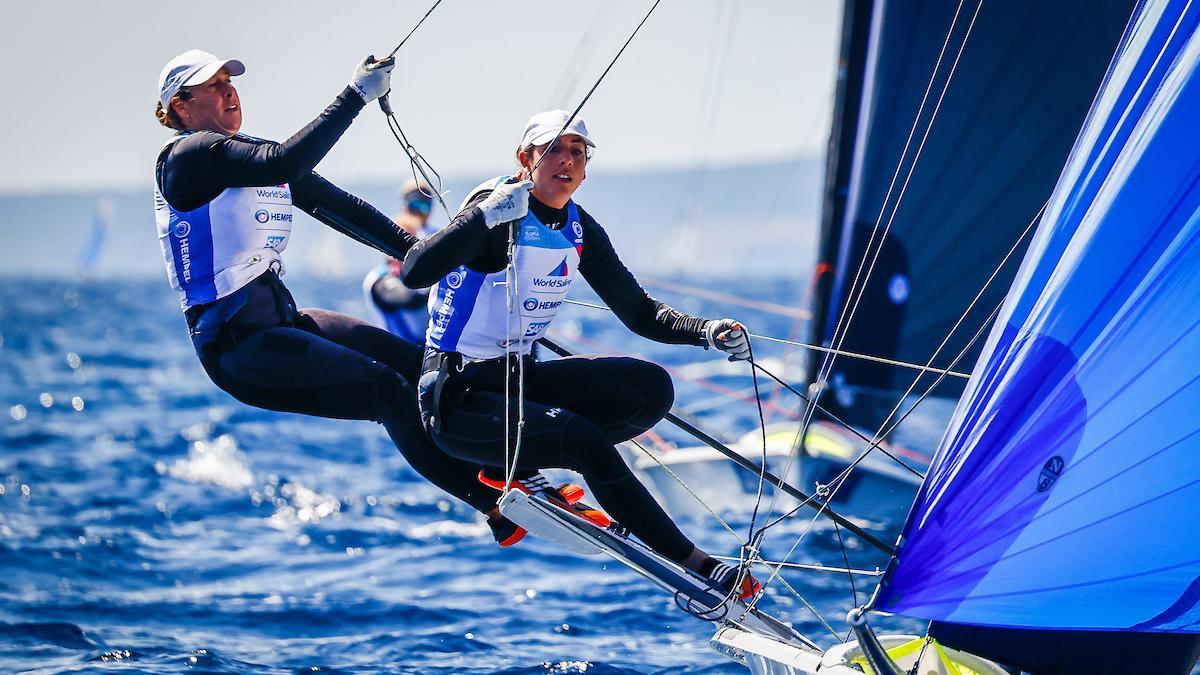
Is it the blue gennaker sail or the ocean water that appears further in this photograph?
the ocean water

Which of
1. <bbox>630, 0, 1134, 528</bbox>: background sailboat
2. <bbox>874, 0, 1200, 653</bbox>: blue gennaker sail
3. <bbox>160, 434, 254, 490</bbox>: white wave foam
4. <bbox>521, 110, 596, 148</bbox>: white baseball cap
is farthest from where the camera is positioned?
<bbox>160, 434, 254, 490</bbox>: white wave foam

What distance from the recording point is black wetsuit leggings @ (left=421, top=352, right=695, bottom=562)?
126 inches

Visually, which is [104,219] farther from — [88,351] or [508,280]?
[508,280]

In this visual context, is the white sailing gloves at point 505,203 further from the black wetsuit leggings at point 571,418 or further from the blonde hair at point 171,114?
the blonde hair at point 171,114

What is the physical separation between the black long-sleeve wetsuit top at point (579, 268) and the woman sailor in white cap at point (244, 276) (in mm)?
534

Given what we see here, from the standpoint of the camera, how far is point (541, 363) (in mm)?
3439

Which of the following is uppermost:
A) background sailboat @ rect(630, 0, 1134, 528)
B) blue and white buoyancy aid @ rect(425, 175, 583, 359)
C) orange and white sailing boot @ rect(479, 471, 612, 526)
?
background sailboat @ rect(630, 0, 1134, 528)

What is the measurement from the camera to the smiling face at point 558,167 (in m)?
3.14

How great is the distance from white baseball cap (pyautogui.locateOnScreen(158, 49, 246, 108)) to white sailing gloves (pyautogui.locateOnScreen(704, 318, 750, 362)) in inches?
58.8

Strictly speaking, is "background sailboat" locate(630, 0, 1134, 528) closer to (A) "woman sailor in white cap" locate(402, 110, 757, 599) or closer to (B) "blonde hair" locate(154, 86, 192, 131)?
(A) "woman sailor in white cap" locate(402, 110, 757, 599)

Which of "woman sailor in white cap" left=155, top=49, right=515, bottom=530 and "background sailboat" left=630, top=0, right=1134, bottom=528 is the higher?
"background sailboat" left=630, top=0, right=1134, bottom=528

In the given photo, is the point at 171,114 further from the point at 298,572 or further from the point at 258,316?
the point at 298,572

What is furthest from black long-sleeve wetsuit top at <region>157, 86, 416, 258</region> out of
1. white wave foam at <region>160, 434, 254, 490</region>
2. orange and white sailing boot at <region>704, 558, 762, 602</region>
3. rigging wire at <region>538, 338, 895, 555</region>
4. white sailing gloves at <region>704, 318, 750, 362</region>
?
white wave foam at <region>160, 434, 254, 490</region>

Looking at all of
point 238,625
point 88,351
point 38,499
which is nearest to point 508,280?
point 238,625
